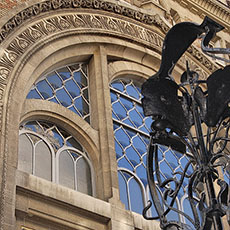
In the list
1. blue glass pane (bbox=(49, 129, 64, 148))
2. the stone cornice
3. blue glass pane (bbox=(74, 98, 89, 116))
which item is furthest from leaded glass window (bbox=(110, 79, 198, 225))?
the stone cornice

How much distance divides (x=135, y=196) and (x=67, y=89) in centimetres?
236

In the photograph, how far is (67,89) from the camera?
11273 millimetres

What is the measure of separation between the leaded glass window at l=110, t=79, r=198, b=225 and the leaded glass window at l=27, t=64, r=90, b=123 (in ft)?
2.17

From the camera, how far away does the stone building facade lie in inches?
345

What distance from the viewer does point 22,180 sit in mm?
8648

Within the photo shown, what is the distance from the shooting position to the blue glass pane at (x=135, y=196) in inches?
406

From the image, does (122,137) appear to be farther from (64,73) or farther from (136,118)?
(64,73)

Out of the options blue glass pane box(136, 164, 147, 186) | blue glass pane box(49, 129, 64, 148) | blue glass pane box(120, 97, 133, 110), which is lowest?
blue glass pane box(136, 164, 147, 186)

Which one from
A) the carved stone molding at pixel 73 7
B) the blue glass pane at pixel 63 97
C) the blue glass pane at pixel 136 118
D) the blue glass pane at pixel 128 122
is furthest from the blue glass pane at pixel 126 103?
the carved stone molding at pixel 73 7

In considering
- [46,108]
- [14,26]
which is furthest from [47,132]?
[14,26]

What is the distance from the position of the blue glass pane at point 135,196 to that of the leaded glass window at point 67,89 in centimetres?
144

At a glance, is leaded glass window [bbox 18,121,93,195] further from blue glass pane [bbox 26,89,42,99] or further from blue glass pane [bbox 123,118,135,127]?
blue glass pane [bbox 123,118,135,127]

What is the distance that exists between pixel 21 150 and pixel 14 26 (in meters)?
2.29

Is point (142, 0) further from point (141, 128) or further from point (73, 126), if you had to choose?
point (73, 126)
